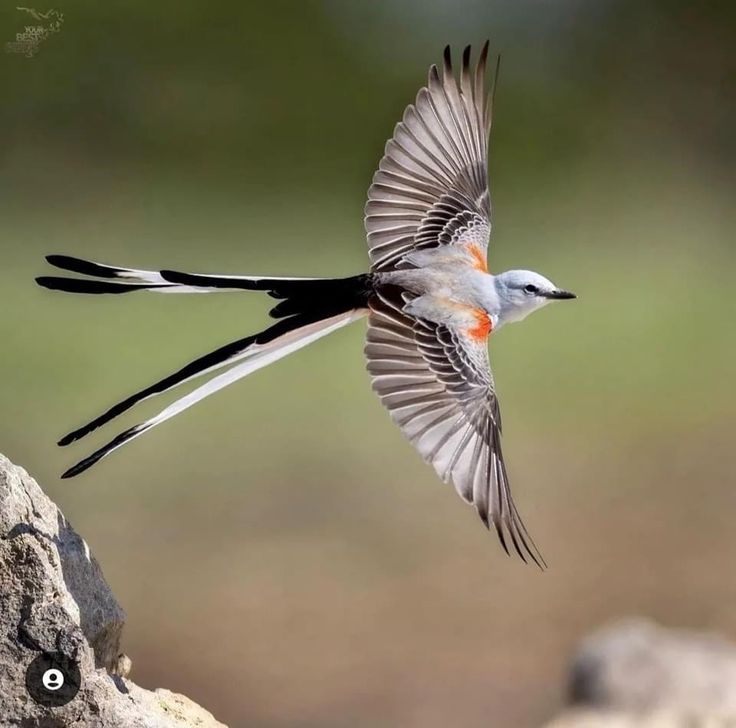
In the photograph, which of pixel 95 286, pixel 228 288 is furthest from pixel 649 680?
pixel 95 286

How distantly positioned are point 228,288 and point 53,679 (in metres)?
0.54

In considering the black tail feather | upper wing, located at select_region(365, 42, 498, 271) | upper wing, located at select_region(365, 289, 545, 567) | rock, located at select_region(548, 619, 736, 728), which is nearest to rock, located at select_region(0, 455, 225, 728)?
the black tail feather

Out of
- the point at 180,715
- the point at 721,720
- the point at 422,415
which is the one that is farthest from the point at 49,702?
the point at 721,720

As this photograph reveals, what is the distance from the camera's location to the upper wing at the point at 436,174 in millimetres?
2055

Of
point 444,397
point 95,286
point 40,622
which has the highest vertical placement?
point 95,286

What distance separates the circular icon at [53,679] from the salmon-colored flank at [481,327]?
2.38 feet

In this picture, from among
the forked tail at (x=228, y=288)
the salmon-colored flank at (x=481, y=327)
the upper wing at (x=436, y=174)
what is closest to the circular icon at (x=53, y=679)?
the forked tail at (x=228, y=288)

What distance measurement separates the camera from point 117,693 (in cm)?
144

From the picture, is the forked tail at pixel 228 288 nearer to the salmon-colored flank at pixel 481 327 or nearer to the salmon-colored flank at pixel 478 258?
the salmon-colored flank at pixel 481 327

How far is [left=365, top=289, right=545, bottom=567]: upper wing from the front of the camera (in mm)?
1637

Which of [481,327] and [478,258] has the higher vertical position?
[478,258]

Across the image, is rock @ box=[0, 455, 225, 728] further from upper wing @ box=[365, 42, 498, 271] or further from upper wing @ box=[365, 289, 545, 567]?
upper wing @ box=[365, 42, 498, 271]

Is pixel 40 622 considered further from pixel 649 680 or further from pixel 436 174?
pixel 649 680

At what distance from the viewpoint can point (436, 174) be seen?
2123 millimetres
